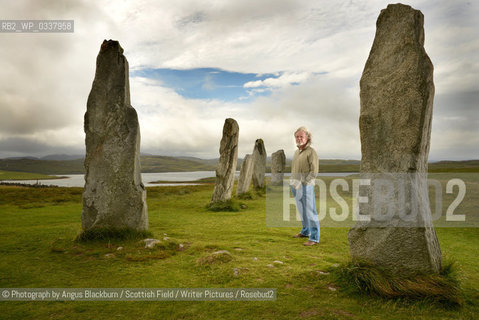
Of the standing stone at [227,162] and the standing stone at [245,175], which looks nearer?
the standing stone at [227,162]

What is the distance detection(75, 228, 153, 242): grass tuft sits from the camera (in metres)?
7.27

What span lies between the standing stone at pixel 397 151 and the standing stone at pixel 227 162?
33.4 ft

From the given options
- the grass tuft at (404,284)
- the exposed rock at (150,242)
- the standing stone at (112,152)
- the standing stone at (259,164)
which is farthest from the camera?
the standing stone at (259,164)

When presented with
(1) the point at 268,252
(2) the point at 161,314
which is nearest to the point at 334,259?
(1) the point at 268,252

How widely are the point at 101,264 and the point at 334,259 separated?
4.88 meters

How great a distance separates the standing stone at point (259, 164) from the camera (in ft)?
75.0

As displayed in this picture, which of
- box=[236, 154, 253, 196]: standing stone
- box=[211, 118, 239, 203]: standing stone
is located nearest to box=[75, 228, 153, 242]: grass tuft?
box=[211, 118, 239, 203]: standing stone

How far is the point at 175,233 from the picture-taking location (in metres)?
8.83

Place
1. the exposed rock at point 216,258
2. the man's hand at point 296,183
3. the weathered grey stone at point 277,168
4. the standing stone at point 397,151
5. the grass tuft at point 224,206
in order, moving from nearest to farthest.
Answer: the standing stone at point 397,151 < the exposed rock at point 216,258 < the man's hand at point 296,183 < the grass tuft at point 224,206 < the weathered grey stone at point 277,168

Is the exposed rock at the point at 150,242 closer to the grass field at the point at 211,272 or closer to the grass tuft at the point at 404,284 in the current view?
the grass field at the point at 211,272

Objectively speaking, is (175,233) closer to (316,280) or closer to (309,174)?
(309,174)

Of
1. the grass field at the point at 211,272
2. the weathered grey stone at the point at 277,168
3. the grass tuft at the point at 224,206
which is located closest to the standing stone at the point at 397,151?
the grass field at the point at 211,272

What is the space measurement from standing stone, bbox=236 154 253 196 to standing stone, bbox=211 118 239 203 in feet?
12.6

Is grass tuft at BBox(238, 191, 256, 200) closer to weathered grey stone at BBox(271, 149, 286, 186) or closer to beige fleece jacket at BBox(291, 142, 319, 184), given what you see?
weathered grey stone at BBox(271, 149, 286, 186)
